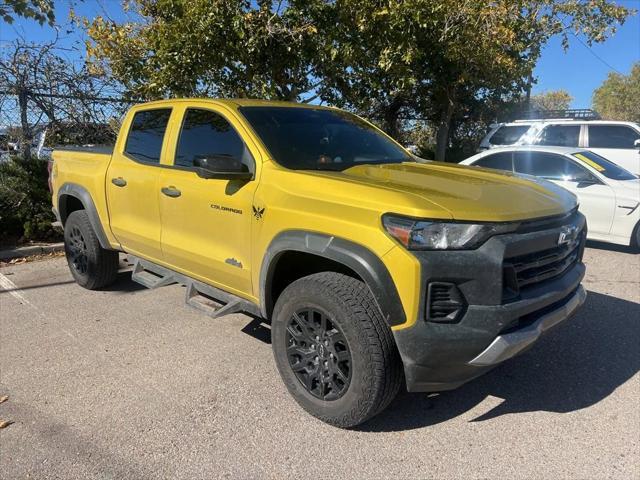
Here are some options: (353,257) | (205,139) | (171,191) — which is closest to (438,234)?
(353,257)

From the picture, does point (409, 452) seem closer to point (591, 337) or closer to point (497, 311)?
point (497, 311)

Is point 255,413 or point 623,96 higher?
point 623,96

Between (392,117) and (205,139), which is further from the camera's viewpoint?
(392,117)

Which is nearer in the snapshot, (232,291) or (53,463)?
(53,463)

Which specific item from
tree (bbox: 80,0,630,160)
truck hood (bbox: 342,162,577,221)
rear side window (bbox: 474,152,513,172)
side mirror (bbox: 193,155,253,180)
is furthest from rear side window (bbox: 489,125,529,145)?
side mirror (bbox: 193,155,253,180)

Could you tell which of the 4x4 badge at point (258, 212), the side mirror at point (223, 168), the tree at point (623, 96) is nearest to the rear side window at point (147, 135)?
the side mirror at point (223, 168)

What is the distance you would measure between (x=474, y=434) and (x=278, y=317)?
130 centimetres

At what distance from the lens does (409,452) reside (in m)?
2.77

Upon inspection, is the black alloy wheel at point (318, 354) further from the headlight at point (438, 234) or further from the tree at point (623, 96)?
the tree at point (623, 96)

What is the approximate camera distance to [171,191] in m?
3.91

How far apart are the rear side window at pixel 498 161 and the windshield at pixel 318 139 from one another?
4.39m

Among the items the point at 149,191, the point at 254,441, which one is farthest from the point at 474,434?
the point at 149,191

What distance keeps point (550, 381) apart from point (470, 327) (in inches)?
54.3

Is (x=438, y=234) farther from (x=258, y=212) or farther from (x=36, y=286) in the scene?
(x=36, y=286)
